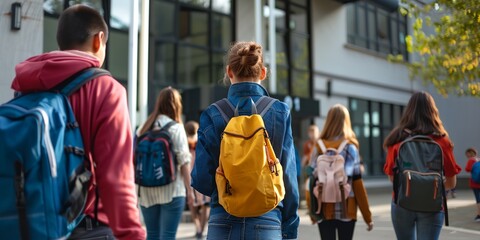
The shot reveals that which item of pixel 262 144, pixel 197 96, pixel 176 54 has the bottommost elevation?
pixel 262 144

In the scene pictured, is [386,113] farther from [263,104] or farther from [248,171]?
[248,171]

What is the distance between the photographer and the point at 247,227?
114 inches

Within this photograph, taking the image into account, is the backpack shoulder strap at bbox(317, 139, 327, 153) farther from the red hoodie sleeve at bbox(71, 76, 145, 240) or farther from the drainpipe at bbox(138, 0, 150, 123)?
the drainpipe at bbox(138, 0, 150, 123)

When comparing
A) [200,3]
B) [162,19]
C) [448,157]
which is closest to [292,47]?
[200,3]

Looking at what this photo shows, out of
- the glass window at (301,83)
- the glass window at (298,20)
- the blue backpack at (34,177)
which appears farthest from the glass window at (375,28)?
the blue backpack at (34,177)

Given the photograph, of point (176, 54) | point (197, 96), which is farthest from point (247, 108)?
point (176, 54)

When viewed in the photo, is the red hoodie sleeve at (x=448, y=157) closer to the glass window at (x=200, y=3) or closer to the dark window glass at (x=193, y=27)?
the dark window glass at (x=193, y=27)

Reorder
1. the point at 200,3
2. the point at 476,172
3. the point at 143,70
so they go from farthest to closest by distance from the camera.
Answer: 1. the point at 200,3
2. the point at 476,172
3. the point at 143,70

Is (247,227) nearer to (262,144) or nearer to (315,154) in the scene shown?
(262,144)

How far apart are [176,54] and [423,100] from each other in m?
10.3

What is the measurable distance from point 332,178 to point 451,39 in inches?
259

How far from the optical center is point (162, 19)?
14.1 metres

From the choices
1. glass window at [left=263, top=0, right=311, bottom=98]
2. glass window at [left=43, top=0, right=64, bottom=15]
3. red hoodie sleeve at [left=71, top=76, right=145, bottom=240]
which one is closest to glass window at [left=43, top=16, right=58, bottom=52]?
glass window at [left=43, top=0, right=64, bottom=15]

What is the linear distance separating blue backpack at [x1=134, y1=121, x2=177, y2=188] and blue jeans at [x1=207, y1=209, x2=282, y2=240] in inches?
86.5
